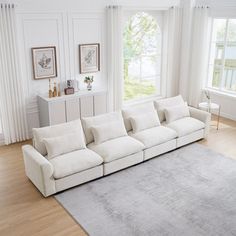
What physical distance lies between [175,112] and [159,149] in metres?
1.08

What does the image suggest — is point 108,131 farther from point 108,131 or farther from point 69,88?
point 69,88

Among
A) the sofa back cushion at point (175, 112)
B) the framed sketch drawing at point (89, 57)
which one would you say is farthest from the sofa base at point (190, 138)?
the framed sketch drawing at point (89, 57)

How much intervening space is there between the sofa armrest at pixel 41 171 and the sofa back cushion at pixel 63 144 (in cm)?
→ 21

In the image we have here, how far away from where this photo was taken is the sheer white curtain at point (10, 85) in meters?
5.96

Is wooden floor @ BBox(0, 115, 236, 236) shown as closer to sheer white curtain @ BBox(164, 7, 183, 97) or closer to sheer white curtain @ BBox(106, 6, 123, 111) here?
sheer white curtain @ BBox(106, 6, 123, 111)

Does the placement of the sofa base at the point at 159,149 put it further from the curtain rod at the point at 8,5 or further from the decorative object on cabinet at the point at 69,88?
the curtain rod at the point at 8,5

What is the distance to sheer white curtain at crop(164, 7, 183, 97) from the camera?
27.8 feet

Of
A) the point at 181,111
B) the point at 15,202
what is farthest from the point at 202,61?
the point at 15,202

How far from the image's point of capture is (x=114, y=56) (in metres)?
7.68

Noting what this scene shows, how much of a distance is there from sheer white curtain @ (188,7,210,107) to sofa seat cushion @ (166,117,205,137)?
228cm

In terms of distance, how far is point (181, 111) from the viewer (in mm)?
6750

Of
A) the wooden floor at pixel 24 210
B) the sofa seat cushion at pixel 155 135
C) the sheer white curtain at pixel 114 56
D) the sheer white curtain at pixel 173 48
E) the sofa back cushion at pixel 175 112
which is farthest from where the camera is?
the sheer white curtain at pixel 173 48

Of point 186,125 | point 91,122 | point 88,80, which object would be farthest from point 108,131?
point 88,80

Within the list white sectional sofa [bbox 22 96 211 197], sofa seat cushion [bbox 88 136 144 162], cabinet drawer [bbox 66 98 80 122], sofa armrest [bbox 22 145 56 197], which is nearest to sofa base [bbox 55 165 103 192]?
white sectional sofa [bbox 22 96 211 197]
